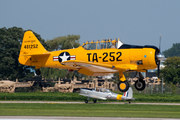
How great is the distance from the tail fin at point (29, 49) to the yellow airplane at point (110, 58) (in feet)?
3.18

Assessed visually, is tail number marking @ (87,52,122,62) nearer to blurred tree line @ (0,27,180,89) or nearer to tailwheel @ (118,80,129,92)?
tailwheel @ (118,80,129,92)

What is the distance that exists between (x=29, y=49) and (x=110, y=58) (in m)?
8.38

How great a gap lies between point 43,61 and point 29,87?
22310mm

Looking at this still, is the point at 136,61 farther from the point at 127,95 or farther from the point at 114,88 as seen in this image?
the point at 114,88

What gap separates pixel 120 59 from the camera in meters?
23.2

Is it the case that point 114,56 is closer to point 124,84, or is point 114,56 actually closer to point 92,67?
point 92,67

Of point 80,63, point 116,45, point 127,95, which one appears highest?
point 116,45

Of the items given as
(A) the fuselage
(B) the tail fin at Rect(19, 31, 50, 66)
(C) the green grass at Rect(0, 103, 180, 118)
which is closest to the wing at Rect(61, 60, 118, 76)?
(A) the fuselage

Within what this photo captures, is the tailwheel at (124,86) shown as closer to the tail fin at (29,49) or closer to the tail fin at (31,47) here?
the tail fin at (29,49)

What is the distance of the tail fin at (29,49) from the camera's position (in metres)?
27.3

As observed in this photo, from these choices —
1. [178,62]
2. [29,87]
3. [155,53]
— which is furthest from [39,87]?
[178,62]

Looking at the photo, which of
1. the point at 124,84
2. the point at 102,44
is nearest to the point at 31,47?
the point at 102,44

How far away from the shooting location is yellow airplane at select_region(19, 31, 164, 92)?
2250 cm

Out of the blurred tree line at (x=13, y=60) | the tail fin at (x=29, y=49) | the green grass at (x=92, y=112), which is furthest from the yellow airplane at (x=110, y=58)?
the blurred tree line at (x=13, y=60)
